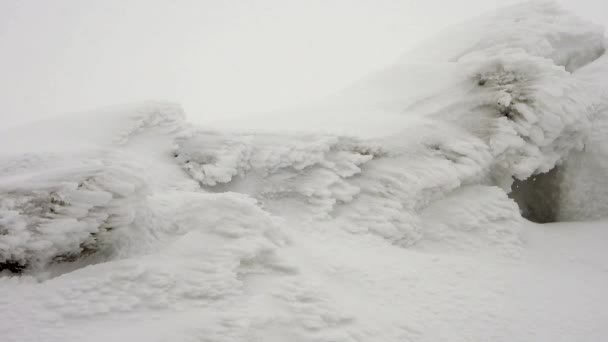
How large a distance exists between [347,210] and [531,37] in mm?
4155

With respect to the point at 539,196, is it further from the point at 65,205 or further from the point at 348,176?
the point at 65,205

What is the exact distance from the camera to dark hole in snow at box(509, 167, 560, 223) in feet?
18.8

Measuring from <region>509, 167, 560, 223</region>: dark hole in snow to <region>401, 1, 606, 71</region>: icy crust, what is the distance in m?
1.78

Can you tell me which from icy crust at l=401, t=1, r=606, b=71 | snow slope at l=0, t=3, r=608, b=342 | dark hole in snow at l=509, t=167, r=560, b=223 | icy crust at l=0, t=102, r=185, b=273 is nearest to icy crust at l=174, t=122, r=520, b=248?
snow slope at l=0, t=3, r=608, b=342

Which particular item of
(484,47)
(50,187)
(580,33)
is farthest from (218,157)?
(580,33)

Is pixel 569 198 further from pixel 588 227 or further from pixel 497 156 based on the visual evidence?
pixel 497 156

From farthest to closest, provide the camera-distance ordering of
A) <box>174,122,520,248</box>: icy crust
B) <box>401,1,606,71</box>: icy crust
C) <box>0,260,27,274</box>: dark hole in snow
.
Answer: <box>401,1,606,71</box>: icy crust, <box>174,122,520,248</box>: icy crust, <box>0,260,27,274</box>: dark hole in snow

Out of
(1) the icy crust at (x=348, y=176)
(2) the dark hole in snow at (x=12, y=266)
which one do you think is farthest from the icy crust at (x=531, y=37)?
(2) the dark hole in snow at (x=12, y=266)

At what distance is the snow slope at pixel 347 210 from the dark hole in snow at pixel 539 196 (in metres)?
0.02

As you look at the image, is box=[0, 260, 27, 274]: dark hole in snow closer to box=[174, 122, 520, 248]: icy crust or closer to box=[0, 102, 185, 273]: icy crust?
box=[0, 102, 185, 273]: icy crust

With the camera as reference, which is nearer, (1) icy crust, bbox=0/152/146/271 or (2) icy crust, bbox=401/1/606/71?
(1) icy crust, bbox=0/152/146/271

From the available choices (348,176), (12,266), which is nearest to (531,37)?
(348,176)

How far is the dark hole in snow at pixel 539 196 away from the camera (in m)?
5.73

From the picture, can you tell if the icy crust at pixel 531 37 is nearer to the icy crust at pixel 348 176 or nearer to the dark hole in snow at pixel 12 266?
the icy crust at pixel 348 176
